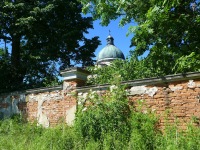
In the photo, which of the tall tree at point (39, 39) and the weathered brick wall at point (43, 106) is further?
the tall tree at point (39, 39)

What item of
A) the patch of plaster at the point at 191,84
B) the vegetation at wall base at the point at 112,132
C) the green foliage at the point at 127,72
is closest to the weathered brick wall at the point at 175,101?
the patch of plaster at the point at 191,84

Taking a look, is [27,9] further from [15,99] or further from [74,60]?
[15,99]

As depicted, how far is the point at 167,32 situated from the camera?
8.30 meters

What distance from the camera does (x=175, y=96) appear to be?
598 centimetres

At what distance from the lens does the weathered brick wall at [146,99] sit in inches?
227

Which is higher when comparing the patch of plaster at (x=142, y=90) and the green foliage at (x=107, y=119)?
the patch of plaster at (x=142, y=90)

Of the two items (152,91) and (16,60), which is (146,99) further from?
(16,60)

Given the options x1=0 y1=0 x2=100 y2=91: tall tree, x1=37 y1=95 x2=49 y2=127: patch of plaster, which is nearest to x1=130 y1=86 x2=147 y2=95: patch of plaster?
x1=37 y1=95 x2=49 y2=127: patch of plaster

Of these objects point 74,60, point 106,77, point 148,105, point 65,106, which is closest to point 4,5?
point 74,60

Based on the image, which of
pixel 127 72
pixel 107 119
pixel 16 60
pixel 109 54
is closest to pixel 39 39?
pixel 16 60

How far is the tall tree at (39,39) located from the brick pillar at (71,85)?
584 centimetres

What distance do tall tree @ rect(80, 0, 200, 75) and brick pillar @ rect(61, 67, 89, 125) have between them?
6.79 ft

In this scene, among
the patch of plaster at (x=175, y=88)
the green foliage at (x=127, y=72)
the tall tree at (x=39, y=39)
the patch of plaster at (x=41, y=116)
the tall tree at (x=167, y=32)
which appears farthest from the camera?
the tall tree at (x=39, y=39)

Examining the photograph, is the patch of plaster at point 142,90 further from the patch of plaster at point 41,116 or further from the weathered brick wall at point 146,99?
the patch of plaster at point 41,116
